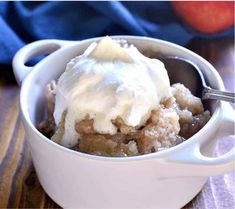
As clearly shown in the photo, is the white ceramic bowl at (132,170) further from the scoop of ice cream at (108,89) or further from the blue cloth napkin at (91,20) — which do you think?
the blue cloth napkin at (91,20)

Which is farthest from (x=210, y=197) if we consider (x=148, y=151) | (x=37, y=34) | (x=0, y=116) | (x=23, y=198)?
(x=37, y=34)

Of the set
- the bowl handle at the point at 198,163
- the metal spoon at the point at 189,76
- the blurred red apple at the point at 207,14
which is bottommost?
the blurred red apple at the point at 207,14

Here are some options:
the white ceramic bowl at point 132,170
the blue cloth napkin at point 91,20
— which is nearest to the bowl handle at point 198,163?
the white ceramic bowl at point 132,170

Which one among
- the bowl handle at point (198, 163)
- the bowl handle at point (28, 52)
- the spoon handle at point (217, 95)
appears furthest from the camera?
the bowl handle at point (28, 52)

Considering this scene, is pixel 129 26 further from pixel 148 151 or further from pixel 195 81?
pixel 148 151

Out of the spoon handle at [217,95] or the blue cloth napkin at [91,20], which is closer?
the spoon handle at [217,95]

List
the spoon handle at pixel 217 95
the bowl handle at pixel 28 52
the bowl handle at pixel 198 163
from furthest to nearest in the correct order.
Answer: the bowl handle at pixel 28 52, the spoon handle at pixel 217 95, the bowl handle at pixel 198 163

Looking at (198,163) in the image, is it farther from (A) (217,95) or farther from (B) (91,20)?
(B) (91,20)
